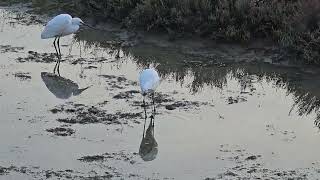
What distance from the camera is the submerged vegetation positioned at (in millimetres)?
12477

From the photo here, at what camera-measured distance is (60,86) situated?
11102mm

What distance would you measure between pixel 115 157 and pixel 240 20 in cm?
589

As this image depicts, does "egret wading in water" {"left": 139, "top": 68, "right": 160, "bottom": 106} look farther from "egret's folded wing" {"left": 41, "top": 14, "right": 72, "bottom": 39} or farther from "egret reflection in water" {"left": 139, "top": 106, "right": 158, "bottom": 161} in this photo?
"egret's folded wing" {"left": 41, "top": 14, "right": 72, "bottom": 39}

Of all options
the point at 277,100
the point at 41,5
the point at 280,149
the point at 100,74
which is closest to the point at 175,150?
the point at 280,149

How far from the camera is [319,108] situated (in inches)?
407

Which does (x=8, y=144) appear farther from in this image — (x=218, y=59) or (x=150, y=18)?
(x=150, y=18)

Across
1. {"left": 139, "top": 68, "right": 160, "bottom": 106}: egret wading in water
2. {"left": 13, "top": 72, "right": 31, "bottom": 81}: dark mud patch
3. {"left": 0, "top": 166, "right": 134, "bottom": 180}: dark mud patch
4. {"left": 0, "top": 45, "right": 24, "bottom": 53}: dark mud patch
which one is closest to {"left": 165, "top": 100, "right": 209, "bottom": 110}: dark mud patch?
{"left": 139, "top": 68, "right": 160, "bottom": 106}: egret wading in water

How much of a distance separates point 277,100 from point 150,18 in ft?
13.8

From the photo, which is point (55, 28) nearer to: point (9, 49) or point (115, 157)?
point (9, 49)

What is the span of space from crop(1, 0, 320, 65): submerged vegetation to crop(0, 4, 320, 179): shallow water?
278mm

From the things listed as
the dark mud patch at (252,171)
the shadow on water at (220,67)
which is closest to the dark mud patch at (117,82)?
the shadow on water at (220,67)

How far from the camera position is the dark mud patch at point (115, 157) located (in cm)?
811

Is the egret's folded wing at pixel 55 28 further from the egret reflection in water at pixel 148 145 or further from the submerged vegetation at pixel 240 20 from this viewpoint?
the egret reflection in water at pixel 148 145

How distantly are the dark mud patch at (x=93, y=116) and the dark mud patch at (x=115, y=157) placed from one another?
1025 mm
